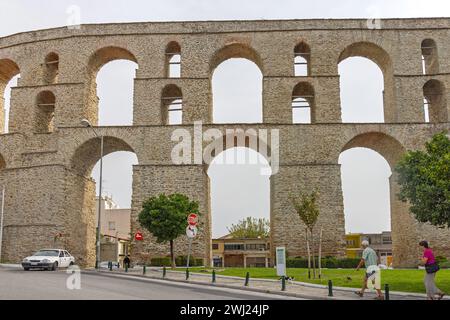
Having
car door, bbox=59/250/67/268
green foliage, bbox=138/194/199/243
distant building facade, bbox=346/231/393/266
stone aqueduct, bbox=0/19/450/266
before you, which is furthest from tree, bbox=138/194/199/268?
distant building facade, bbox=346/231/393/266

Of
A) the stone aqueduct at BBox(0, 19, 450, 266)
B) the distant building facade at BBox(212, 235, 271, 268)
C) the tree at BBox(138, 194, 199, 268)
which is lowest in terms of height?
the distant building facade at BBox(212, 235, 271, 268)

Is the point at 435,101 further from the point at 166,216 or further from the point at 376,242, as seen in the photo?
the point at 376,242

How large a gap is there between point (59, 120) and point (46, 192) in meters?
6.36

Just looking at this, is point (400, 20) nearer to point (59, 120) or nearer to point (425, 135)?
point (425, 135)

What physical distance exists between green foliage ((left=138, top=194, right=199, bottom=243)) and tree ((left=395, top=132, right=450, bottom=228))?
15103mm

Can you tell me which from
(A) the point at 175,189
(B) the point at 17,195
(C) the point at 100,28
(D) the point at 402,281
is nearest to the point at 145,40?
(C) the point at 100,28

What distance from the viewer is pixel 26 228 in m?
39.1

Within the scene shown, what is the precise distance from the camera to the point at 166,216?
30.9 metres

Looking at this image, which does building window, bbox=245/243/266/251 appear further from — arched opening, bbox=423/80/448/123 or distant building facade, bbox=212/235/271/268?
arched opening, bbox=423/80/448/123

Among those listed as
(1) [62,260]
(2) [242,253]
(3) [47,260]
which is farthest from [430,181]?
(2) [242,253]

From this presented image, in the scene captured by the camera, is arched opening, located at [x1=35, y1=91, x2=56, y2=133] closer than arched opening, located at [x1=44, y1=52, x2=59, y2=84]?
Yes

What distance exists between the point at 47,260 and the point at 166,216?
289 inches

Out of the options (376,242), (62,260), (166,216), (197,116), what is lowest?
(62,260)

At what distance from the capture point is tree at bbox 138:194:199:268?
30.7 m
